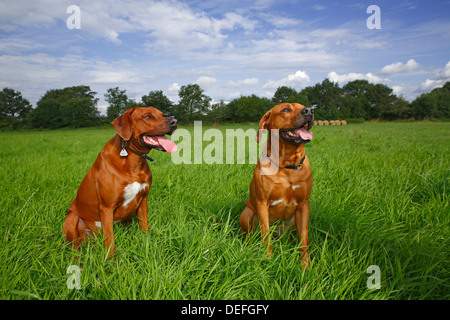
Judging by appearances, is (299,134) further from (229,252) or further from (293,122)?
(229,252)

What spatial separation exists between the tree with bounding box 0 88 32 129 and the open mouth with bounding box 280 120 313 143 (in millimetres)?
84738

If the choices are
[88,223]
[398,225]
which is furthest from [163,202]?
[398,225]

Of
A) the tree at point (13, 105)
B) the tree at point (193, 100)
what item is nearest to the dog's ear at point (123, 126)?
the tree at point (193, 100)

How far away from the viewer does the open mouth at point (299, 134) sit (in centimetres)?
242

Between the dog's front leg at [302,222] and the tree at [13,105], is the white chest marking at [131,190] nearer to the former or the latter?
the dog's front leg at [302,222]

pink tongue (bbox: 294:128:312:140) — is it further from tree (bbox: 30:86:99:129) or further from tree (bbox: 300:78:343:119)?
tree (bbox: 30:86:99:129)

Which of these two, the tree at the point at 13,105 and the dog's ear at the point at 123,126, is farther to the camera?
the tree at the point at 13,105

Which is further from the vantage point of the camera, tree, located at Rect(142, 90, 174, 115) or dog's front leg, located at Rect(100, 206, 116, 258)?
tree, located at Rect(142, 90, 174, 115)

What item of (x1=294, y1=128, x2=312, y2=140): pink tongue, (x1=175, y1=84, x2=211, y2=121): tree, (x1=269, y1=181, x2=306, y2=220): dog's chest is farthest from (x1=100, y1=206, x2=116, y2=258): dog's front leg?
(x1=175, y1=84, x2=211, y2=121): tree

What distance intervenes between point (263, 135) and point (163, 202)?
1.63m

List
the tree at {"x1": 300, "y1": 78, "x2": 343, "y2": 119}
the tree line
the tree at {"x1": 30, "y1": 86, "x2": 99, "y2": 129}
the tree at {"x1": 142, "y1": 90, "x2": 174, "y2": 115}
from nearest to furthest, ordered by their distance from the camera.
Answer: the tree at {"x1": 300, "y1": 78, "x2": 343, "y2": 119}, the tree at {"x1": 142, "y1": 90, "x2": 174, "y2": 115}, the tree line, the tree at {"x1": 30, "y1": 86, "x2": 99, "y2": 129}

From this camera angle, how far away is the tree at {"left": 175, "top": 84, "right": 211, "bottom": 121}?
65125 millimetres

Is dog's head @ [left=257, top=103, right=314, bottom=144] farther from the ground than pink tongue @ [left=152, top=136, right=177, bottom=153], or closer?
farther from the ground

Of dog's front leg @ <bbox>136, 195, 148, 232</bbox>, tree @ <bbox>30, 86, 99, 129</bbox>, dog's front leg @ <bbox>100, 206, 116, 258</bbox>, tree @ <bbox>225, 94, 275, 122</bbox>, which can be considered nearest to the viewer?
dog's front leg @ <bbox>100, 206, 116, 258</bbox>
